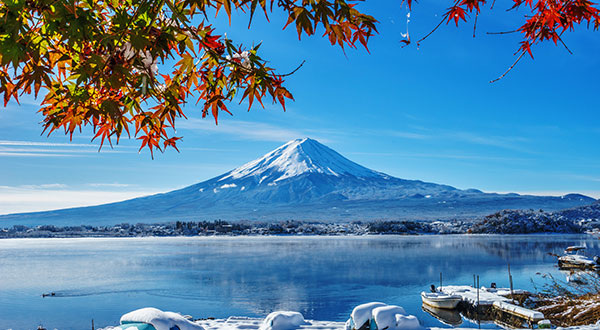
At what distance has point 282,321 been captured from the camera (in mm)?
12609

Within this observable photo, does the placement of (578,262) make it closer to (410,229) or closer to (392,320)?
(392,320)

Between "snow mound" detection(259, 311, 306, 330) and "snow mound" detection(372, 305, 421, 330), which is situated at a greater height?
"snow mound" detection(372, 305, 421, 330)

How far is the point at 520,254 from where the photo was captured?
60656 mm

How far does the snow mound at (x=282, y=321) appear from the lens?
1225 centimetres

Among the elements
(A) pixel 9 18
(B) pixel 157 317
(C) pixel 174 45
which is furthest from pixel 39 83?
(B) pixel 157 317

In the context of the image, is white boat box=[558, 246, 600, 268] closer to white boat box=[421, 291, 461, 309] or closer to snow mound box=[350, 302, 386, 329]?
white boat box=[421, 291, 461, 309]

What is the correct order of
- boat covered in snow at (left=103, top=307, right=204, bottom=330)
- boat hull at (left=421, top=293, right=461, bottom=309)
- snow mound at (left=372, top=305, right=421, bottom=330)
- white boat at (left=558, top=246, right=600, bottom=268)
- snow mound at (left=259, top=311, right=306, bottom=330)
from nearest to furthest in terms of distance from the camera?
boat covered in snow at (left=103, top=307, right=204, bottom=330)
snow mound at (left=372, top=305, right=421, bottom=330)
snow mound at (left=259, top=311, right=306, bottom=330)
boat hull at (left=421, top=293, right=461, bottom=309)
white boat at (left=558, top=246, right=600, bottom=268)

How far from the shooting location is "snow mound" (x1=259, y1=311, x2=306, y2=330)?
12.2 meters

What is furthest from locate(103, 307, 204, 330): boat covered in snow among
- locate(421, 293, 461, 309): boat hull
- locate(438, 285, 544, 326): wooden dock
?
locate(421, 293, 461, 309): boat hull

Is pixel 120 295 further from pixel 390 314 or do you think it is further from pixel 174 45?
pixel 174 45

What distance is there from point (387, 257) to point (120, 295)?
3359 cm

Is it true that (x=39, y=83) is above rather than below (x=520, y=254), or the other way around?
above

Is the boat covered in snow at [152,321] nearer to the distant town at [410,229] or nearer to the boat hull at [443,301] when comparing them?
the boat hull at [443,301]

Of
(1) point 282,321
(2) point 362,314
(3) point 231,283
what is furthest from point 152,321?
(3) point 231,283
